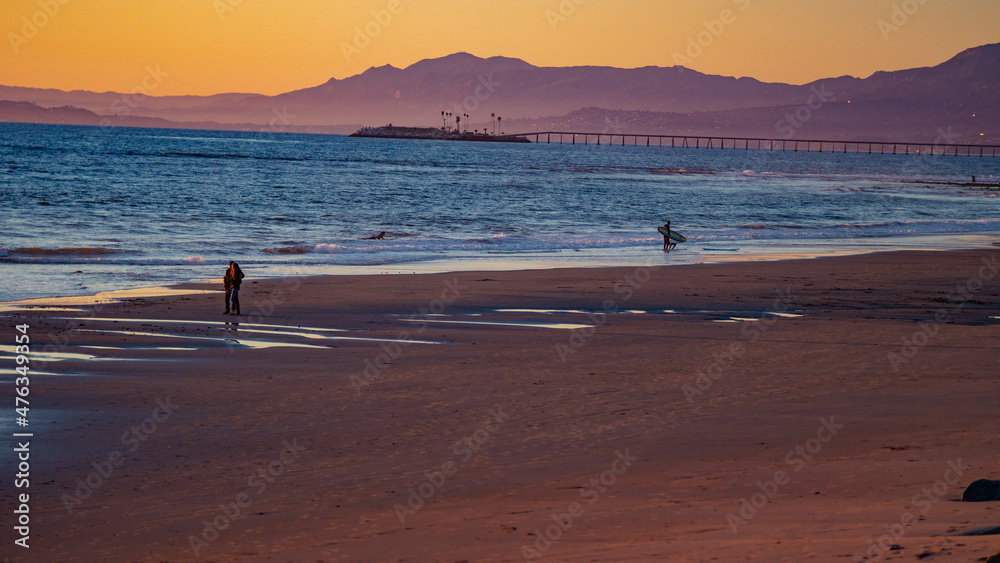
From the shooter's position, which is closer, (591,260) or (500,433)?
(500,433)

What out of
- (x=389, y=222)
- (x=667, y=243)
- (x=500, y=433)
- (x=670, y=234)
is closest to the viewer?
(x=500, y=433)

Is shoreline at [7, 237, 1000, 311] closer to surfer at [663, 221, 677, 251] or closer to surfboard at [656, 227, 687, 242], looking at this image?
surfer at [663, 221, 677, 251]

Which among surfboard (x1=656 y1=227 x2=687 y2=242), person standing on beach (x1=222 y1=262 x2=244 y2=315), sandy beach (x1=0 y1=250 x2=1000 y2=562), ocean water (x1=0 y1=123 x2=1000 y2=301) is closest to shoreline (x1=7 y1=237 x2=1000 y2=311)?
ocean water (x1=0 y1=123 x2=1000 y2=301)

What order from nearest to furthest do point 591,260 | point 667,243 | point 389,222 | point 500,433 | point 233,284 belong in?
point 500,433
point 233,284
point 591,260
point 667,243
point 389,222

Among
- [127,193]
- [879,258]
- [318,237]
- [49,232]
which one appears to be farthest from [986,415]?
[127,193]

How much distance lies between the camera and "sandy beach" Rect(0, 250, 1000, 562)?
598 cm

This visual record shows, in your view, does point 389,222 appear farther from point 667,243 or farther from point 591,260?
point 591,260

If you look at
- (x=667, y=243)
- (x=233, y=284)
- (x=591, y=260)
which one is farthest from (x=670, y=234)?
(x=233, y=284)

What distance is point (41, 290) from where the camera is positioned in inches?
699

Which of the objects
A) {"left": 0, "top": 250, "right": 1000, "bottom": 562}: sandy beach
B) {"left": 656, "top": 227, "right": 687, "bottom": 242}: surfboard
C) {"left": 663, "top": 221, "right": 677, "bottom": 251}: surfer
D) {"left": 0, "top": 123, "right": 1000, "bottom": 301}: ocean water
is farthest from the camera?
{"left": 656, "top": 227, "right": 687, "bottom": 242}: surfboard

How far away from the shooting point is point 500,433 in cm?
873

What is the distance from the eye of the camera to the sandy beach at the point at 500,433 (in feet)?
19.6

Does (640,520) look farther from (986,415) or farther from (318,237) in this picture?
(318,237)

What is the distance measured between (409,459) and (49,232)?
2715cm
